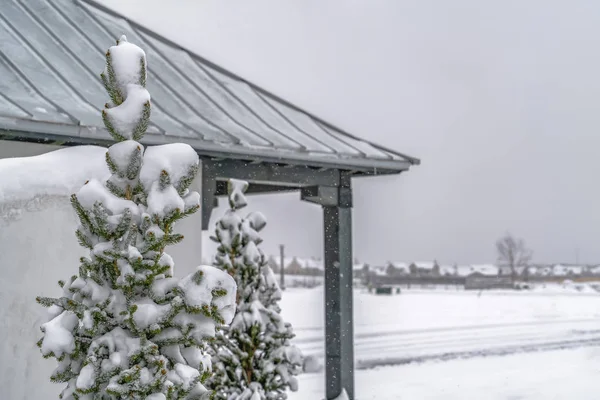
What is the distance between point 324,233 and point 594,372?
846cm

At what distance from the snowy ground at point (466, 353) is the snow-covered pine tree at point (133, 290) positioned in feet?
25.4

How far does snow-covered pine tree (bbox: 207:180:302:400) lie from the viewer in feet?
23.0

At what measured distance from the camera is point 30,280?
490cm

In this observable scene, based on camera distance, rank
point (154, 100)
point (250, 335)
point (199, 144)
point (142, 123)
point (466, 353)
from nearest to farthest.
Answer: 1. point (142, 123)
2. point (199, 144)
3. point (154, 100)
4. point (250, 335)
5. point (466, 353)

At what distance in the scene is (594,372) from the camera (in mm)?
13914

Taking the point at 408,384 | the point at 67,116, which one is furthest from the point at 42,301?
the point at 408,384

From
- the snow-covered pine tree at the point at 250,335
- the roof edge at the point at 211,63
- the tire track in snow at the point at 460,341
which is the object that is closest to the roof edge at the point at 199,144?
the roof edge at the point at 211,63

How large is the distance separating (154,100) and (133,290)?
402 cm

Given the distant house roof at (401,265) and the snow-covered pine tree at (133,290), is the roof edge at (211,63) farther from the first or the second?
the distant house roof at (401,265)

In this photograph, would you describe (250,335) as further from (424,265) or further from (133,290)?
(424,265)

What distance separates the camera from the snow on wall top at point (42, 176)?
492 cm

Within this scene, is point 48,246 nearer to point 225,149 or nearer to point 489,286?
point 225,149

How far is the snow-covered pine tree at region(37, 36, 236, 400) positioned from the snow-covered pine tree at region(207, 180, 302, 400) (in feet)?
12.4

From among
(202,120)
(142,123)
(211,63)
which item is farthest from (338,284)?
(142,123)
